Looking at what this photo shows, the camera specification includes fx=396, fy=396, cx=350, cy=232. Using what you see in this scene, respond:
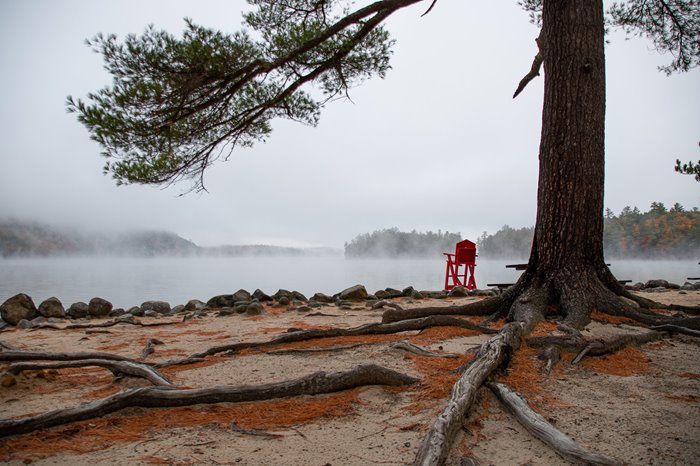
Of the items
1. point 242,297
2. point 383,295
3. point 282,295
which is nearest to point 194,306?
point 242,297

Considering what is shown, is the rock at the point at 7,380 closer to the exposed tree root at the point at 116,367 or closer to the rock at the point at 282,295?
the exposed tree root at the point at 116,367

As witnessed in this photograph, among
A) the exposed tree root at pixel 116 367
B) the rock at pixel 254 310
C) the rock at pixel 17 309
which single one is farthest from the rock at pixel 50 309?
the exposed tree root at pixel 116 367

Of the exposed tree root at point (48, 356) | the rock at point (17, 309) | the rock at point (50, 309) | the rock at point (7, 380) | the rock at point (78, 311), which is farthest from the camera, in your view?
the rock at point (78, 311)

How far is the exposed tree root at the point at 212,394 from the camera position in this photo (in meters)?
2.00

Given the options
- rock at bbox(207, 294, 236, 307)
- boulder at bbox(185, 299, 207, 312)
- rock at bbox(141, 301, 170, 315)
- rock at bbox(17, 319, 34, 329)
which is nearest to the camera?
rock at bbox(17, 319, 34, 329)

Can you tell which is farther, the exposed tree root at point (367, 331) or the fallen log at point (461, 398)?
the exposed tree root at point (367, 331)

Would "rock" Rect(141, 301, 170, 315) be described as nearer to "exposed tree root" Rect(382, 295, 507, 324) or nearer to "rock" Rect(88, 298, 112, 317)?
"rock" Rect(88, 298, 112, 317)

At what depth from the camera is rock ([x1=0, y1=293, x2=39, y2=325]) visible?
633cm

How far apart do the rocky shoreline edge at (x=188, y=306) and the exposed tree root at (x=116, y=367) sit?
375 cm

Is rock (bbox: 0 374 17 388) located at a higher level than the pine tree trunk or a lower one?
lower

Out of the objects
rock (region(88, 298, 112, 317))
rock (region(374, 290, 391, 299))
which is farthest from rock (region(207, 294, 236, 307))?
rock (region(374, 290, 391, 299))

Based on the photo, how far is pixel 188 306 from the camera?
26.6ft

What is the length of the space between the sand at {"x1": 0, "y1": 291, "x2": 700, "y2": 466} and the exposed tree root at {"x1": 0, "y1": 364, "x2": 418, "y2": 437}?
0.14 feet

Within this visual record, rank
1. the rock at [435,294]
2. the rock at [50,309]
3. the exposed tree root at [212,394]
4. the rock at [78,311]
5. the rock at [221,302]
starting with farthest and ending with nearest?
1. the rock at [435,294]
2. the rock at [221,302]
3. the rock at [78,311]
4. the rock at [50,309]
5. the exposed tree root at [212,394]
